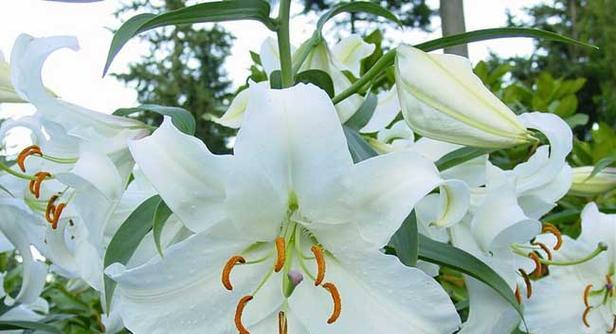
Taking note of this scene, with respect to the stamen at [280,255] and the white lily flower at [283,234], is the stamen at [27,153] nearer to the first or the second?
the white lily flower at [283,234]

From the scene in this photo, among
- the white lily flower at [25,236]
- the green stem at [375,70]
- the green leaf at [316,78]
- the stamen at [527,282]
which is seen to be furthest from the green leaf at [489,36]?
the white lily flower at [25,236]

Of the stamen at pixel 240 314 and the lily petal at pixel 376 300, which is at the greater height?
the stamen at pixel 240 314

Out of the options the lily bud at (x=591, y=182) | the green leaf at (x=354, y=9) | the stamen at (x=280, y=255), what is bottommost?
the lily bud at (x=591, y=182)

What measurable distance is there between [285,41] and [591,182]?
1.55 feet

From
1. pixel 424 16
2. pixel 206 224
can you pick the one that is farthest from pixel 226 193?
pixel 424 16

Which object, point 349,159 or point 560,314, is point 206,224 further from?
point 560,314

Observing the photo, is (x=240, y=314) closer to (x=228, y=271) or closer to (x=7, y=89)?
(x=228, y=271)

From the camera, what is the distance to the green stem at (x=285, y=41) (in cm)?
88

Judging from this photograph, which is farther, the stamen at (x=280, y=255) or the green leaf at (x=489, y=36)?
the green leaf at (x=489, y=36)

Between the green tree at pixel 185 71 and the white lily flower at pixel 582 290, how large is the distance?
12.9m

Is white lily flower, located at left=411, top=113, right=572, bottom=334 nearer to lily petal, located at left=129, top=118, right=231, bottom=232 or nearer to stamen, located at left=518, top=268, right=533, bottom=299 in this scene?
stamen, located at left=518, top=268, right=533, bottom=299

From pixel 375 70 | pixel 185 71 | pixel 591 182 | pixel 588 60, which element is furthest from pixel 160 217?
pixel 588 60

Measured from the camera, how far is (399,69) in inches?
30.4

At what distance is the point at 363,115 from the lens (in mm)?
1039
